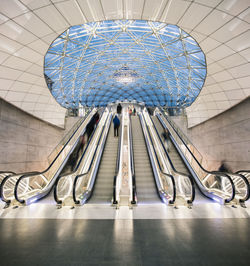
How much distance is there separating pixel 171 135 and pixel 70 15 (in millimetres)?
10121

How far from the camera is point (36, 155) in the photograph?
625 inches

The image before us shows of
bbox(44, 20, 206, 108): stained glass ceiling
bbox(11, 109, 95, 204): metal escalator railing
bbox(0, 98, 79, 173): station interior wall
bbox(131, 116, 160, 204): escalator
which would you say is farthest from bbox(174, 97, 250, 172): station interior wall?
bbox(0, 98, 79, 173): station interior wall

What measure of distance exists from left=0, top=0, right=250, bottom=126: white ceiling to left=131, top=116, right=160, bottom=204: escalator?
820 centimetres

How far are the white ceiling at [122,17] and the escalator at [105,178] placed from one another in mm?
8192

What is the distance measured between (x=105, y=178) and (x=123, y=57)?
23.4m

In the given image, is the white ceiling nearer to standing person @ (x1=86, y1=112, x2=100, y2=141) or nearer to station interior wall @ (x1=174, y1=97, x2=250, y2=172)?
station interior wall @ (x1=174, y1=97, x2=250, y2=172)

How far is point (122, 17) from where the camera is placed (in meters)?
9.52

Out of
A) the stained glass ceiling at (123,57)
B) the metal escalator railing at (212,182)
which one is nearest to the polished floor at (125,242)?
the metal escalator railing at (212,182)

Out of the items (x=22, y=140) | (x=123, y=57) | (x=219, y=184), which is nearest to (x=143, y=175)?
(x=219, y=184)

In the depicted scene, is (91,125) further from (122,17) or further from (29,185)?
(29,185)

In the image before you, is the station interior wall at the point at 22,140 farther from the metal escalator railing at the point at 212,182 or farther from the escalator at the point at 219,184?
the escalator at the point at 219,184

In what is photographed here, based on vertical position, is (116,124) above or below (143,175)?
above

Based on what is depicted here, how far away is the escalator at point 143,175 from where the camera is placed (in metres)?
6.63

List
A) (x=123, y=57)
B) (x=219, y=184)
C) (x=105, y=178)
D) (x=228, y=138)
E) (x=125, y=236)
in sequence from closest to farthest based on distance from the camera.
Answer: (x=125, y=236), (x=219, y=184), (x=105, y=178), (x=228, y=138), (x=123, y=57)
